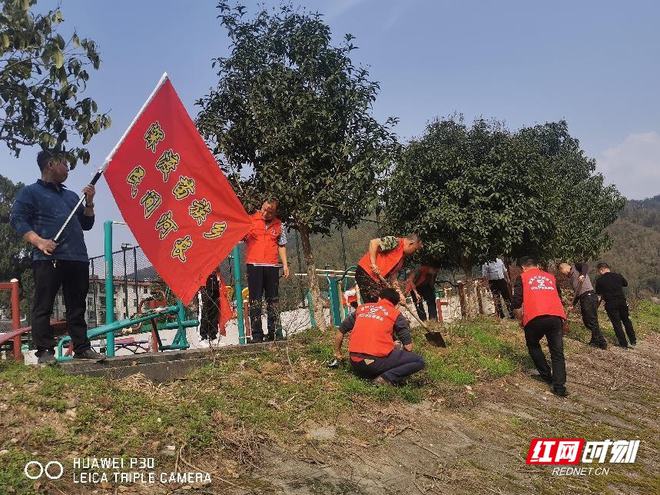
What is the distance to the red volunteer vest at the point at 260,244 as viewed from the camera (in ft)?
19.4

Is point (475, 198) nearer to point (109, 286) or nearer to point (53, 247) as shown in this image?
point (109, 286)

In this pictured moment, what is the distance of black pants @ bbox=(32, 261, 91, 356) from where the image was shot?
413cm

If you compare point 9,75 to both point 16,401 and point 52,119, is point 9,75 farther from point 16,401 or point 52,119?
point 16,401

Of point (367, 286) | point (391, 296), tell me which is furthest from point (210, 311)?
point (391, 296)

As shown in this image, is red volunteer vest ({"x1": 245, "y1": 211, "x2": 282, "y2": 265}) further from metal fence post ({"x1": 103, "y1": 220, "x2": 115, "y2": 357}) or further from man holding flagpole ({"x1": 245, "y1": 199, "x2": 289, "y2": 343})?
metal fence post ({"x1": 103, "y1": 220, "x2": 115, "y2": 357})

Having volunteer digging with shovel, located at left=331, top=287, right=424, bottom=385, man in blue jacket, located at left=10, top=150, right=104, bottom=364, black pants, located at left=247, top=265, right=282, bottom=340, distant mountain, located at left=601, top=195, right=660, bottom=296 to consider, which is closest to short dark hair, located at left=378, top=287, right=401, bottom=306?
volunteer digging with shovel, located at left=331, top=287, right=424, bottom=385

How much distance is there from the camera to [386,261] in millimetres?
6516

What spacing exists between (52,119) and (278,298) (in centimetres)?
282

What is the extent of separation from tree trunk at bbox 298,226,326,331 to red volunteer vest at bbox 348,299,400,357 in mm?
2342

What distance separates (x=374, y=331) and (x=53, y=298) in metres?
2.72

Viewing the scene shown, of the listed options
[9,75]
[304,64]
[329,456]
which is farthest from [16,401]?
[304,64]

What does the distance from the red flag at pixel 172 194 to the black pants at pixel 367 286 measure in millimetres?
1976

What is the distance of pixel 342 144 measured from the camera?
7.10 meters

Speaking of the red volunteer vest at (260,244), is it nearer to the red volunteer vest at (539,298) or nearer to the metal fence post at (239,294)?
the metal fence post at (239,294)
